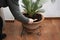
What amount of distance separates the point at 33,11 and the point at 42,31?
0.30 meters

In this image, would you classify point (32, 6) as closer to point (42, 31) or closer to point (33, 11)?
point (33, 11)

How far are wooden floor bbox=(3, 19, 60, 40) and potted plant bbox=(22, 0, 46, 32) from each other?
101 mm

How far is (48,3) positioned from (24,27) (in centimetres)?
43

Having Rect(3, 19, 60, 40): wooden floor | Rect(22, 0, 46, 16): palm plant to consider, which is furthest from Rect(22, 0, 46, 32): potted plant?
Rect(3, 19, 60, 40): wooden floor

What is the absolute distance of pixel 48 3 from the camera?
1.97m

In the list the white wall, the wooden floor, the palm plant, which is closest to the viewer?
the palm plant

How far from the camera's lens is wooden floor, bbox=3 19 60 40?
6.03ft

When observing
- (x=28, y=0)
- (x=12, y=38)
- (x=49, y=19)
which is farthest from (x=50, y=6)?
(x=12, y=38)

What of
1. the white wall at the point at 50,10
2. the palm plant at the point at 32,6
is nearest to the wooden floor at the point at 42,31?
the white wall at the point at 50,10

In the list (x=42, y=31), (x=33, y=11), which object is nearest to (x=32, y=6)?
(x=33, y=11)

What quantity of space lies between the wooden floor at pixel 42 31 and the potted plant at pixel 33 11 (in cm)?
10

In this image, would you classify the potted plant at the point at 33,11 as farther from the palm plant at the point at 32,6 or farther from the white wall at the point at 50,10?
the white wall at the point at 50,10

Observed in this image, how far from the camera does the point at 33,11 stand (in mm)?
1774

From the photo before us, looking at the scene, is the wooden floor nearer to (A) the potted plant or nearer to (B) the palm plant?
(A) the potted plant
